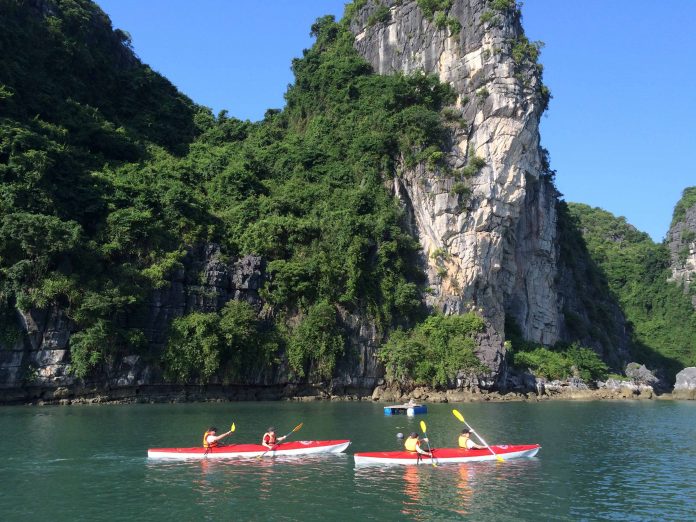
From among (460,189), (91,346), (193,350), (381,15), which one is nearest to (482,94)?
(460,189)

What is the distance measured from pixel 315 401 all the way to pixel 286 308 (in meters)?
6.39

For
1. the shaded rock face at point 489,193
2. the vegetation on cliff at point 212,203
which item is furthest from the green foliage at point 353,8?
the shaded rock face at point 489,193

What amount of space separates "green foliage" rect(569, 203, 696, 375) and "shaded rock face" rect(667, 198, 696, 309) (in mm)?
1140

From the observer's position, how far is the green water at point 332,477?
548 inches

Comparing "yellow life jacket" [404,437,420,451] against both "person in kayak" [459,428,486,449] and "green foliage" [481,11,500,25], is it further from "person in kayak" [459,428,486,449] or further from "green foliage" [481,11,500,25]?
"green foliage" [481,11,500,25]

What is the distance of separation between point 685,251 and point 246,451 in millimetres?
83261

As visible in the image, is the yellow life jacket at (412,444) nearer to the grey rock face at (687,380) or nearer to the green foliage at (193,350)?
the green foliage at (193,350)

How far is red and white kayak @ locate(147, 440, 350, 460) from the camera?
19406 millimetres

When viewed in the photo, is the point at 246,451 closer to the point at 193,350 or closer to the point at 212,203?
the point at 193,350

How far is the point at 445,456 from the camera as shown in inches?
755

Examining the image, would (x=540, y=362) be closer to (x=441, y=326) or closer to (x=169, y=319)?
(x=441, y=326)

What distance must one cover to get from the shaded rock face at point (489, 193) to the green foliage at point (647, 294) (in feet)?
77.2

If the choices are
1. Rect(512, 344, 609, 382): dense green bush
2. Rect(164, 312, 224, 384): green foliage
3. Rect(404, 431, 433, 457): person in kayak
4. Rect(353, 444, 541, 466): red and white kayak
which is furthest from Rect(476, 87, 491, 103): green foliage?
Rect(404, 431, 433, 457): person in kayak

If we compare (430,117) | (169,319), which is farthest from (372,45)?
(169,319)
